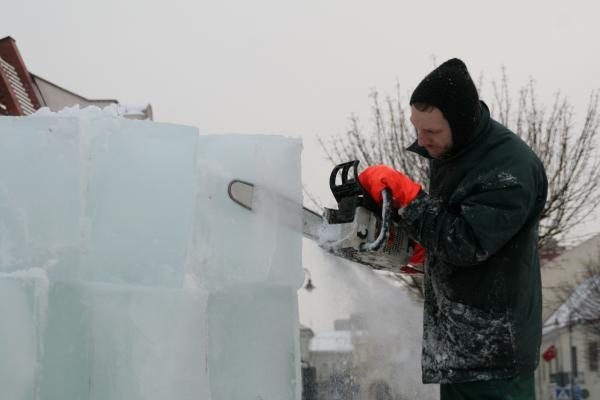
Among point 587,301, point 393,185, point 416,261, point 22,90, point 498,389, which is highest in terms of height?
point 22,90

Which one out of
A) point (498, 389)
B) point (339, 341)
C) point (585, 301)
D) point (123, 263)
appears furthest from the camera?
point (585, 301)

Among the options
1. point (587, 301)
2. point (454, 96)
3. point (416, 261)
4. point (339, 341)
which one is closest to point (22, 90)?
point (339, 341)

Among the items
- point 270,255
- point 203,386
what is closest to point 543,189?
point 270,255

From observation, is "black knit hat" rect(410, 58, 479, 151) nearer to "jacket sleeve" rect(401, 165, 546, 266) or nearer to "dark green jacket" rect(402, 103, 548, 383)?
"dark green jacket" rect(402, 103, 548, 383)

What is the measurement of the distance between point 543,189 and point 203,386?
1.22 metres

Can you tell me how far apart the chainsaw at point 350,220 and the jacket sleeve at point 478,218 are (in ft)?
0.38

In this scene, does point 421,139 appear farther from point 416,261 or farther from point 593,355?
point 593,355

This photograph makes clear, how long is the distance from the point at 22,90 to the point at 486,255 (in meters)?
11.6

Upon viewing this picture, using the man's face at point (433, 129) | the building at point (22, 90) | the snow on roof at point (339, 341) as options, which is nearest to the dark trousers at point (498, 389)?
the man's face at point (433, 129)

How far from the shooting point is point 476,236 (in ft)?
7.02

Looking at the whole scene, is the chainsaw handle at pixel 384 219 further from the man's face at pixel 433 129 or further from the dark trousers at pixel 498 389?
the dark trousers at pixel 498 389

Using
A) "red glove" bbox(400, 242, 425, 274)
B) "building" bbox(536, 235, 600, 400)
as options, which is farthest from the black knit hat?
"building" bbox(536, 235, 600, 400)

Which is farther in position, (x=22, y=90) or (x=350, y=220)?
(x=22, y=90)

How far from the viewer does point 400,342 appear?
306cm
